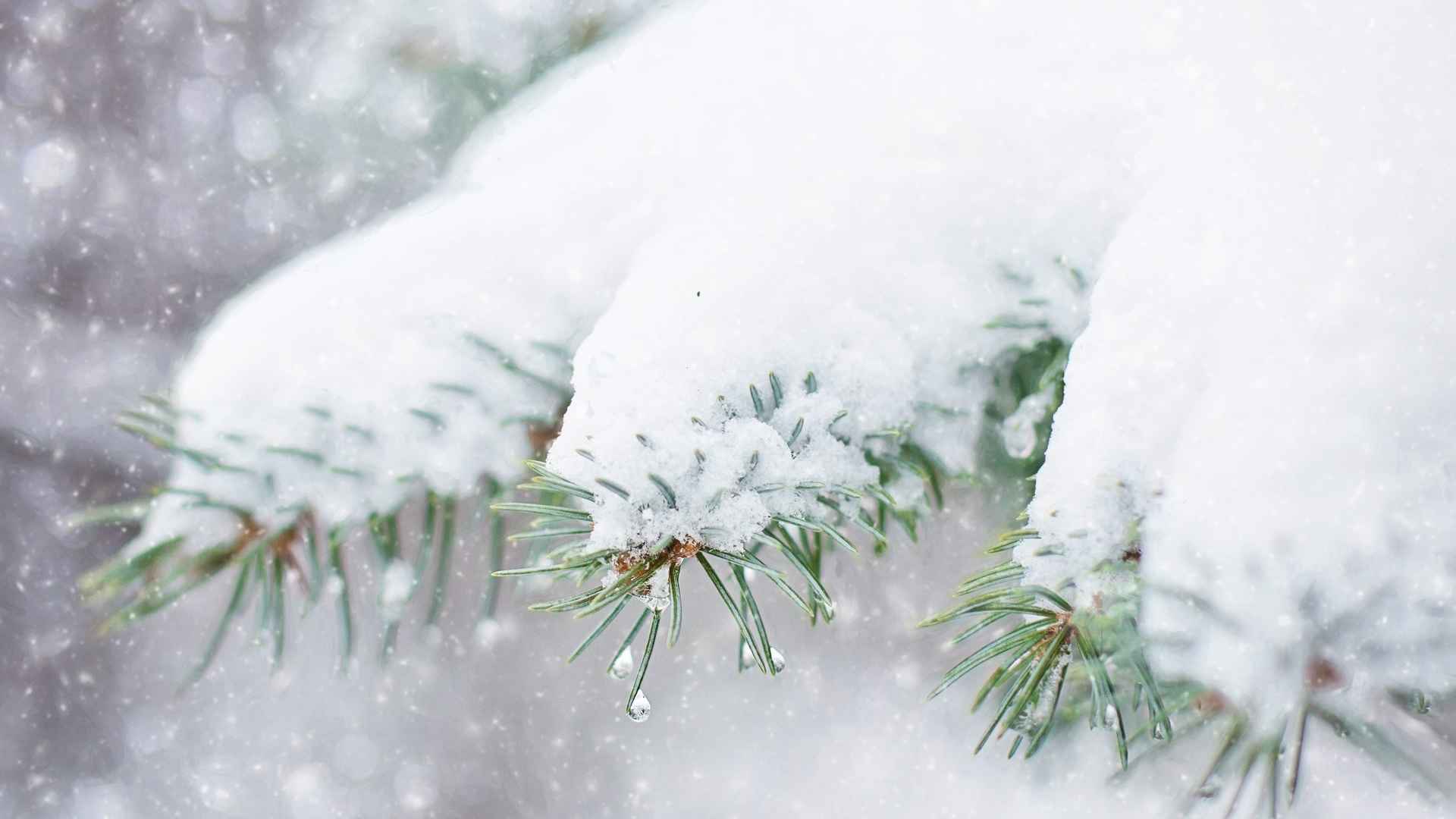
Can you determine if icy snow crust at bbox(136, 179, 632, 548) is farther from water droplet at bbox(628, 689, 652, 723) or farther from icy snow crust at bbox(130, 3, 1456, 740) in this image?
water droplet at bbox(628, 689, 652, 723)

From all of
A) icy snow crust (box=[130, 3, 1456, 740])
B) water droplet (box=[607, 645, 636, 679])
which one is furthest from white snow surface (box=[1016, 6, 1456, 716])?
water droplet (box=[607, 645, 636, 679])

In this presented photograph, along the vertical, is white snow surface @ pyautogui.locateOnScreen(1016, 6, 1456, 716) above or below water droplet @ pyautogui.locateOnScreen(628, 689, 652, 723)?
above

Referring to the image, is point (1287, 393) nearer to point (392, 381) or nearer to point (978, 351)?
point (978, 351)

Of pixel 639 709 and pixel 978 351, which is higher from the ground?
pixel 978 351

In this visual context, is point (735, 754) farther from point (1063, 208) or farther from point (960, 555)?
point (1063, 208)

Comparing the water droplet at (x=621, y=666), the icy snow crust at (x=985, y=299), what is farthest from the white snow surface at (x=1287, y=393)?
the water droplet at (x=621, y=666)

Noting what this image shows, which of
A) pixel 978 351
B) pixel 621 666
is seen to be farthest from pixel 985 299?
pixel 621 666

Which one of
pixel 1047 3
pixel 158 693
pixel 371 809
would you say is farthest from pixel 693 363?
pixel 158 693

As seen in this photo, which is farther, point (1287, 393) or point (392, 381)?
point (392, 381)
